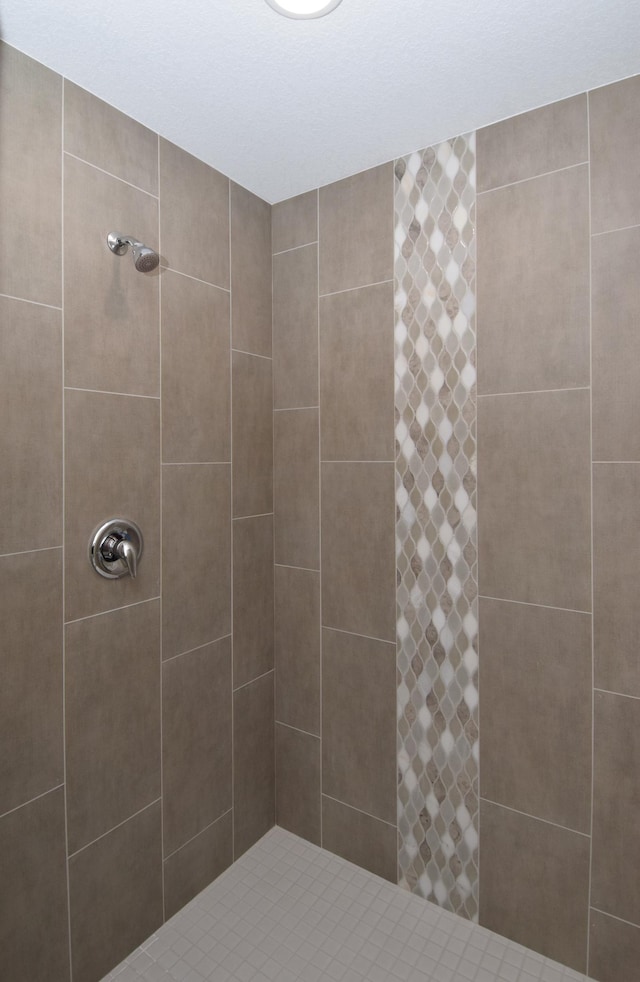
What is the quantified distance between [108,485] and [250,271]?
905 millimetres

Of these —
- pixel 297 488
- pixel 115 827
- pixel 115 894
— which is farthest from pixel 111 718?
pixel 297 488

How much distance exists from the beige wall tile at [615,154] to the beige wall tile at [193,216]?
1.05 m

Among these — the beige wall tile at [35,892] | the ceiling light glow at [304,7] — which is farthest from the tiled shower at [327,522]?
the ceiling light glow at [304,7]

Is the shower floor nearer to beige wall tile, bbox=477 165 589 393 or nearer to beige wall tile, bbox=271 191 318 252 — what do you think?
beige wall tile, bbox=477 165 589 393

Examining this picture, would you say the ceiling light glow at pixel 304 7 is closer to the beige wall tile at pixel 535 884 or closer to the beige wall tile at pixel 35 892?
the beige wall tile at pixel 35 892

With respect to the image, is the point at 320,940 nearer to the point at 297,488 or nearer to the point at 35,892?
the point at 35,892

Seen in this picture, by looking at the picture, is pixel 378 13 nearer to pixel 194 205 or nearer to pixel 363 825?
pixel 194 205

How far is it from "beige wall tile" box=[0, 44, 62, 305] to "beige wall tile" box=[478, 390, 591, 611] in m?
1.15

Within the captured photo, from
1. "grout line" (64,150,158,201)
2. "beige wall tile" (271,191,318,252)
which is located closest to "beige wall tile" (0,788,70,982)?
"grout line" (64,150,158,201)

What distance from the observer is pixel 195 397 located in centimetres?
170

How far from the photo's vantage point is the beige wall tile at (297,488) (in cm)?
191

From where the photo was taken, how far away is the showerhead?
1.36 meters

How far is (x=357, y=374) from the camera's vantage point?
1.80 meters

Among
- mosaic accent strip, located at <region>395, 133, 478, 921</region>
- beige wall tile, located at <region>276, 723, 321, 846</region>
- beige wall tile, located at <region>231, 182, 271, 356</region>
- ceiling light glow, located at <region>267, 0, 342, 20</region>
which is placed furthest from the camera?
beige wall tile, located at <region>276, 723, 321, 846</region>
